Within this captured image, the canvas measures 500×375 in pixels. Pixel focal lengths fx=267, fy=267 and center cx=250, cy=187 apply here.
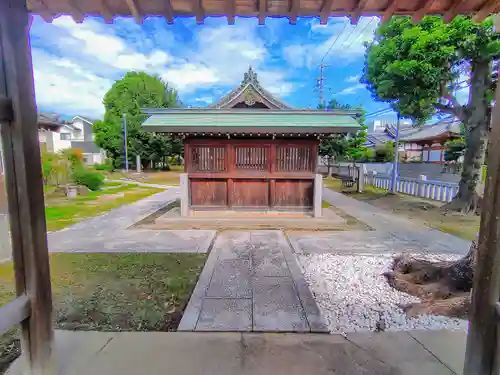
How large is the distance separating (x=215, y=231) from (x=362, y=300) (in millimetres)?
4334

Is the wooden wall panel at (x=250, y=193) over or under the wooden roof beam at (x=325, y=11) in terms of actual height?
under

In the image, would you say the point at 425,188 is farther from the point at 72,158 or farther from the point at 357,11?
the point at 72,158

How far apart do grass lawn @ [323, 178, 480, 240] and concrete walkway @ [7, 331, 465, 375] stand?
560cm

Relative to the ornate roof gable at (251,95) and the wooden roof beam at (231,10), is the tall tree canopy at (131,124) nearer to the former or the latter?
the ornate roof gable at (251,95)

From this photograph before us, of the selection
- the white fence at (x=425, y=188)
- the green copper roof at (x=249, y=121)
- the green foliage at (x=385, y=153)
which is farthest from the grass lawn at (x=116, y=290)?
the green foliage at (x=385, y=153)

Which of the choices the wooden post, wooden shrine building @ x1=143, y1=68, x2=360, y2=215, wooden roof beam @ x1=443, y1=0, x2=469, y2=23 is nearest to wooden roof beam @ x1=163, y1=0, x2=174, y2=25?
wooden roof beam @ x1=443, y1=0, x2=469, y2=23

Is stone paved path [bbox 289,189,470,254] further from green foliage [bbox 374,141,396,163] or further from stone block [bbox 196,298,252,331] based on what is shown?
green foliage [bbox 374,141,396,163]

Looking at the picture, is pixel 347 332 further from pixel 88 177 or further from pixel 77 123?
pixel 77 123

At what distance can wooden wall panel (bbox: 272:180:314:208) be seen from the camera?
898 centimetres

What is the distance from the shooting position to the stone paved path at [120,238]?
5801 millimetres

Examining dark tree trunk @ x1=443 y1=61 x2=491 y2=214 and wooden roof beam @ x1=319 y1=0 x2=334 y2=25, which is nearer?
wooden roof beam @ x1=319 y1=0 x2=334 y2=25

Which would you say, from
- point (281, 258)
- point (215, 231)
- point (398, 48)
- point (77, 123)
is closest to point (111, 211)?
point (215, 231)

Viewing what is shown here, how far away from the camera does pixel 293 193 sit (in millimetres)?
9047

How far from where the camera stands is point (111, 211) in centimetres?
986
